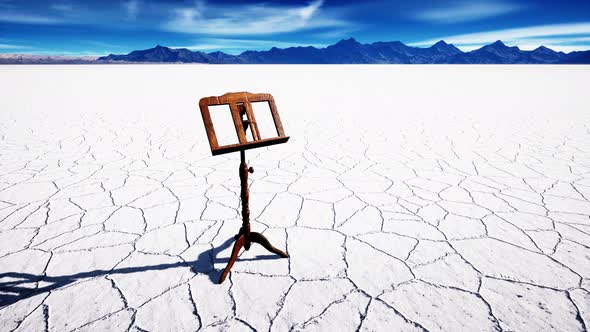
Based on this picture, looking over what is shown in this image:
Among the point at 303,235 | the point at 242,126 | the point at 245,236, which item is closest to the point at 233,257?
the point at 245,236

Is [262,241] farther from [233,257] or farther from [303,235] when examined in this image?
[303,235]

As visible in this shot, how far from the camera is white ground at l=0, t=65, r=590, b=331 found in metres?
1.77

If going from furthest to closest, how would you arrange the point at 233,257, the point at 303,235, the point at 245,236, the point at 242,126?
the point at 303,235 → the point at 245,236 → the point at 233,257 → the point at 242,126

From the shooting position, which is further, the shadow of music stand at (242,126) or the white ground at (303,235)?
the white ground at (303,235)

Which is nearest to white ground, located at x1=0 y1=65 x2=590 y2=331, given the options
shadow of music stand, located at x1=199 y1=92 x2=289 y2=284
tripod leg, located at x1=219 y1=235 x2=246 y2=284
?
tripod leg, located at x1=219 y1=235 x2=246 y2=284

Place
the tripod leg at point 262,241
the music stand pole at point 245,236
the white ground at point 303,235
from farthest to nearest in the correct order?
the tripod leg at point 262,241, the music stand pole at point 245,236, the white ground at point 303,235

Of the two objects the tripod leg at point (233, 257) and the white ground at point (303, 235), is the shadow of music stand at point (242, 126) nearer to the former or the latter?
the tripod leg at point (233, 257)

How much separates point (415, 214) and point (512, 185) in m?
1.47

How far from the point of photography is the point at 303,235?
2549 mm

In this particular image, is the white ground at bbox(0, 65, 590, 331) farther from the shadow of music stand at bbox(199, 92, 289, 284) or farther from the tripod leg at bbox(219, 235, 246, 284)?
the shadow of music stand at bbox(199, 92, 289, 284)

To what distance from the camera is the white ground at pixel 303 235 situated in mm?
1774

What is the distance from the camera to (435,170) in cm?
403

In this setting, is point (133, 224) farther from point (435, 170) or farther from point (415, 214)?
point (435, 170)

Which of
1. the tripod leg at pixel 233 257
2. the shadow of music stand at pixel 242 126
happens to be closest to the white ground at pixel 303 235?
the tripod leg at pixel 233 257
